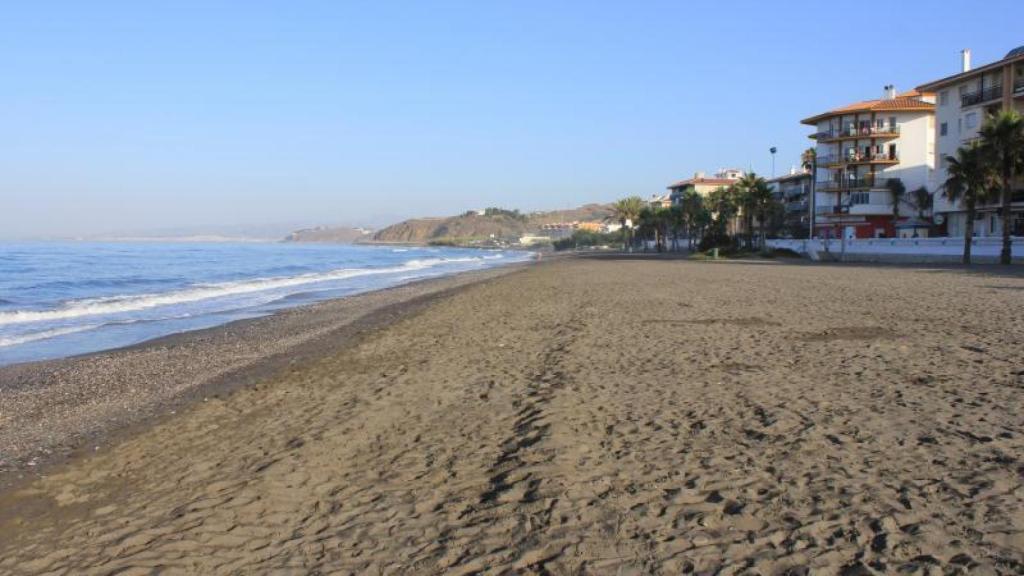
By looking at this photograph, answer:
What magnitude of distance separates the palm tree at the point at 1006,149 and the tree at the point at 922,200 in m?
27.5

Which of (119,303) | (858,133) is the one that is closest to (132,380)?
(119,303)

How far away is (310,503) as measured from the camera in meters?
5.57

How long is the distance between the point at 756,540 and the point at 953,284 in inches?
930

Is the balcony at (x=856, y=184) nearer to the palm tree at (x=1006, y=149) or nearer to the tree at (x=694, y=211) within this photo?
the tree at (x=694, y=211)

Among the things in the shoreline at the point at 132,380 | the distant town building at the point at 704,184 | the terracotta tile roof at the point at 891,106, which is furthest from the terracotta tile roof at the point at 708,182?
the shoreline at the point at 132,380

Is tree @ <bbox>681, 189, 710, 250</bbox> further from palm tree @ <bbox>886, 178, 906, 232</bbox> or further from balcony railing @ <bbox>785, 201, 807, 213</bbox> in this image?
palm tree @ <bbox>886, 178, 906, 232</bbox>

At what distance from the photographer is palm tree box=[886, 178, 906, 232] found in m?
65.7

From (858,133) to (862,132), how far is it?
34 cm

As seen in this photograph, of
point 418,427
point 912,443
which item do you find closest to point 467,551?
point 418,427

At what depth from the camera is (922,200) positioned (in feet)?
205

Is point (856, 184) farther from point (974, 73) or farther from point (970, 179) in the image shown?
point (970, 179)

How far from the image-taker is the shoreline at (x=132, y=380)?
791 cm

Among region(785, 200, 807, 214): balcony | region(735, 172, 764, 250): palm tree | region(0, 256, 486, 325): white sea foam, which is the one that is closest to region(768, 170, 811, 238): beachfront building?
region(785, 200, 807, 214): balcony

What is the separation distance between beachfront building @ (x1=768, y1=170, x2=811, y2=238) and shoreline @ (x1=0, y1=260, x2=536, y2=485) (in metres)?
69.3
